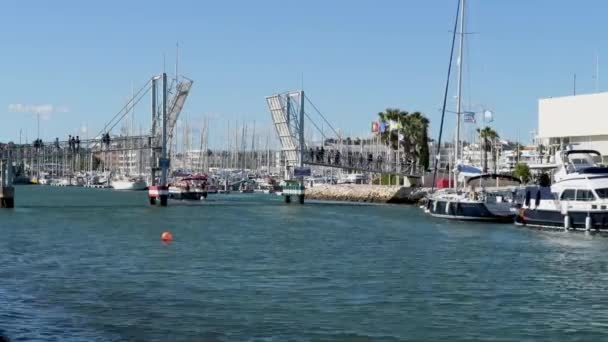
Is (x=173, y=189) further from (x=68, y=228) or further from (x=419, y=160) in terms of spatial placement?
(x=68, y=228)

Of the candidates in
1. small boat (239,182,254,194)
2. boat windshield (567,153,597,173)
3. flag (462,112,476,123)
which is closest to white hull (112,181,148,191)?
small boat (239,182,254,194)

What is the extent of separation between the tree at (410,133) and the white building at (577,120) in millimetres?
15865

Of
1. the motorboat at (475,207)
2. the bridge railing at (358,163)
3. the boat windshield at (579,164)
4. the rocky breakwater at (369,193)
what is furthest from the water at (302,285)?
the rocky breakwater at (369,193)

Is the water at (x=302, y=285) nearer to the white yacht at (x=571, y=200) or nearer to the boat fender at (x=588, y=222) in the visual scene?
the boat fender at (x=588, y=222)

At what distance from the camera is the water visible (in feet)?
76.7

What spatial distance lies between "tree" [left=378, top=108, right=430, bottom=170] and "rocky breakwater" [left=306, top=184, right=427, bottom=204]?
6416mm

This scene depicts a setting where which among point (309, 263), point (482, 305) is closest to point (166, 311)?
point (482, 305)

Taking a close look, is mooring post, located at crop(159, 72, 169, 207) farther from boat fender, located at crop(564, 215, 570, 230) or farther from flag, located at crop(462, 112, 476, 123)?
boat fender, located at crop(564, 215, 570, 230)

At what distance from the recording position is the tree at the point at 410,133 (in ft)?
397

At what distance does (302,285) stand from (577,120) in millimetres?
78245

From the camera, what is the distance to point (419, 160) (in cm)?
12250

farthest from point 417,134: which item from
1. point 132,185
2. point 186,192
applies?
point 132,185

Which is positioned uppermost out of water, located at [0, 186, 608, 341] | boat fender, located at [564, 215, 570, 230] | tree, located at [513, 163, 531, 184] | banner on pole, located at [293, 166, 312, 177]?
tree, located at [513, 163, 531, 184]

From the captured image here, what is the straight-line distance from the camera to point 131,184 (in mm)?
173875
